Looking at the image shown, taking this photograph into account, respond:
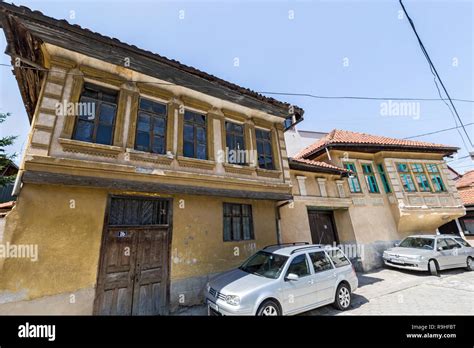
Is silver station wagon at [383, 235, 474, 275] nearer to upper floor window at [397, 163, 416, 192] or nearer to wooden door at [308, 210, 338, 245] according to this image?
wooden door at [308, 210, 338, 245]

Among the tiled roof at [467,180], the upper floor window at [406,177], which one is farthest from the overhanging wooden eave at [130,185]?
the tiled roof at [467,180]

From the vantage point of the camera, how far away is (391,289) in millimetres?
6953

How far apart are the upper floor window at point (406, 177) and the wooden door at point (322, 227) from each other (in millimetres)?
5260

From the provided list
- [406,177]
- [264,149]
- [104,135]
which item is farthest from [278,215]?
[406,177]

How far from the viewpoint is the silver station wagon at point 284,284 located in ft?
13.6

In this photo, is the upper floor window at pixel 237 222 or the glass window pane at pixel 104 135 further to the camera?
the upper floor window at pixel 237 222

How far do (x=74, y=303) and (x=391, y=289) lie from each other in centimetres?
950

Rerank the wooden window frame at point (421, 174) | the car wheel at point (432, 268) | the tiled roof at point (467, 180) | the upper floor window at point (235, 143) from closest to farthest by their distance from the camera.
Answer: the upper floor window at point (235, 143) → the car wheel at point (432, 268) → the wooden window frame at point (421, 174) → the tiled roof at point (467, 180)

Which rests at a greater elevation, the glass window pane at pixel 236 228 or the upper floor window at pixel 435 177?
the upper floor window at pixel 435 177

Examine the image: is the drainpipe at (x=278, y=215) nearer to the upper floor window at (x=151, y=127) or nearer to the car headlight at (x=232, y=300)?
the car headlight at (x=232, y=300)

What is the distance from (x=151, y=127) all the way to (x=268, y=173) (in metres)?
4.54

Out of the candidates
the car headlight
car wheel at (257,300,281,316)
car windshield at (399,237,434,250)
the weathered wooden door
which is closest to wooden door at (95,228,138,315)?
the weathered wooden door

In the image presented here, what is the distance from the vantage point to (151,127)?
613 cm
